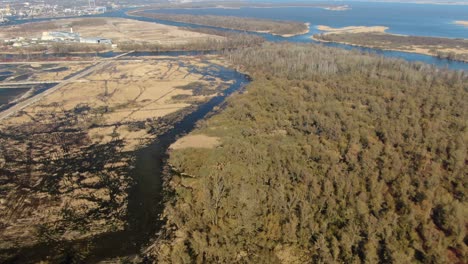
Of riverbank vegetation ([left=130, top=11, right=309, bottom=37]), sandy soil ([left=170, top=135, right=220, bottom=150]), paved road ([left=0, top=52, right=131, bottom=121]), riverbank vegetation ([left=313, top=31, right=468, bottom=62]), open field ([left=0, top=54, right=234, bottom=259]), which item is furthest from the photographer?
riverbank vegetation ([left=130, top=11, right=309, bottom=37])

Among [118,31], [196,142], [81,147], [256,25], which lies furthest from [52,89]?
[256,25]

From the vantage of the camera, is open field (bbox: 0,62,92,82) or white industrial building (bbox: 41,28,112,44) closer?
open field (bbox: 0,62,92,82)

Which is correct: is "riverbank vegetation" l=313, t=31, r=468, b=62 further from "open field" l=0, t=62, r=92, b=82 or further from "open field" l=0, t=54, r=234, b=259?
"open field" l=0, t=62, r=92, b=82

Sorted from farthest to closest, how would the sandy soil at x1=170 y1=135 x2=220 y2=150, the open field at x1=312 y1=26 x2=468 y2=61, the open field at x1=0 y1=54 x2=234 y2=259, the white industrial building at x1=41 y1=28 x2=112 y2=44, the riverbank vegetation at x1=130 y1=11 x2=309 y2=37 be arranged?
the riverbank vegetation at x1=130 y1=11 x2=309 y2=37 → the white industrial building at x1=41 y1=28 x2=112 y2=44 → the open field at x1=312 y1=26 x2=468 y2=61 → the sandy soil at x1=170 y1=135 x2=220 y2=150 → the open field at x1=0 y1=54 x2=234 y2=259

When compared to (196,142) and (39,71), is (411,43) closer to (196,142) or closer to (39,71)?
(196,142)

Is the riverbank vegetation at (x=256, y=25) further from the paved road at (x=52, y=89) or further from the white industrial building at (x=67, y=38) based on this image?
the paved road at (x=52, y=89)

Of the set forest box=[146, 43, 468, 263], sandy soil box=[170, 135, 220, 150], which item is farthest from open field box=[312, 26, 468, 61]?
sandy soil box=[170, 135, 220, 150]
